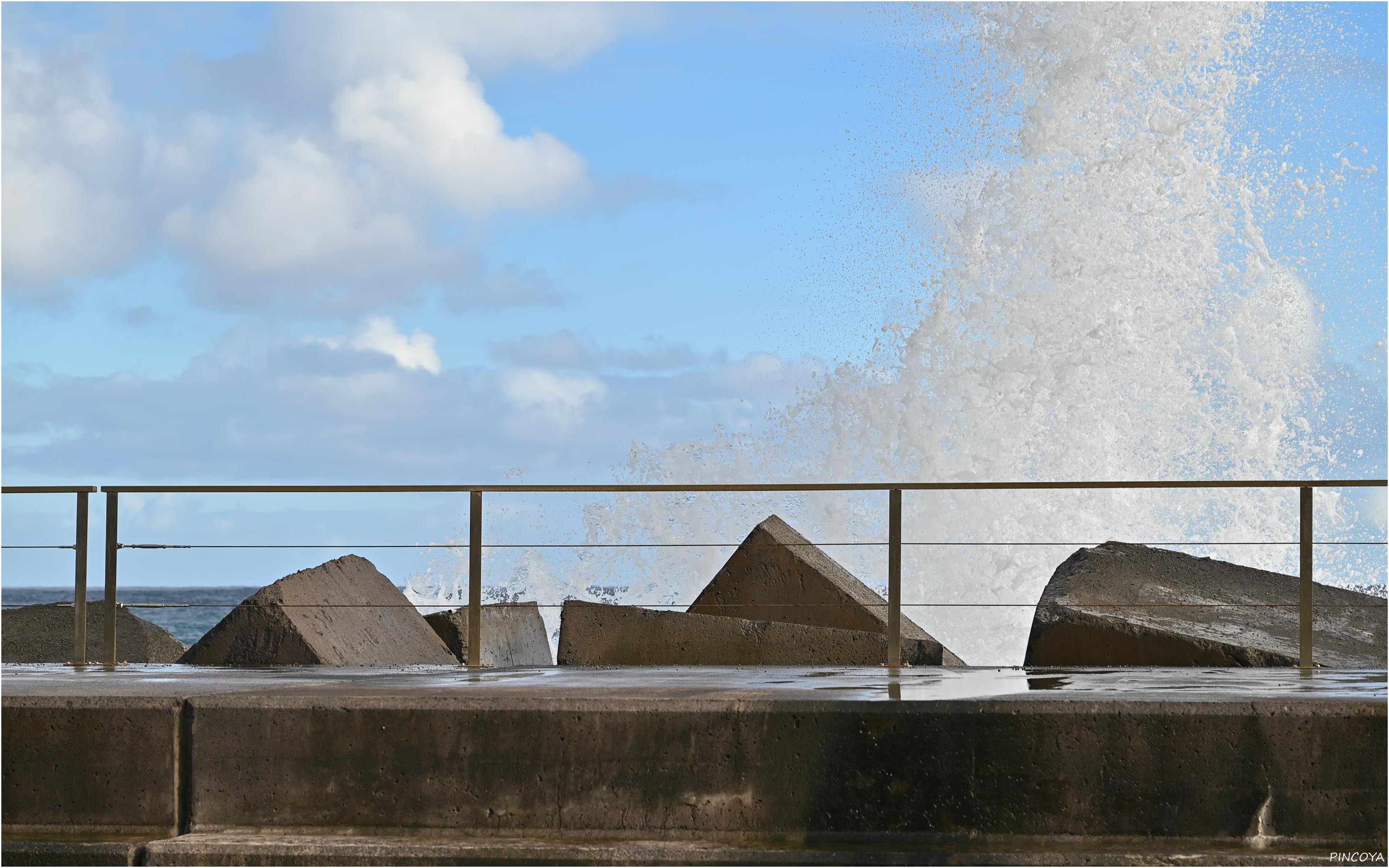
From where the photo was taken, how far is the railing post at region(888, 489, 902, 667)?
5.78 metres

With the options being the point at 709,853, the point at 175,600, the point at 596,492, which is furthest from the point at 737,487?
the point at 175,600

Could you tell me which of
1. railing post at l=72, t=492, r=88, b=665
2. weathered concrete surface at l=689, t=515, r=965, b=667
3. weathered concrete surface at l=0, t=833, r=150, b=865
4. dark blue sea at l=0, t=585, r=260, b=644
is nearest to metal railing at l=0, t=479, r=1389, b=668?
railing post at l=72, t=492, r=88, b=665

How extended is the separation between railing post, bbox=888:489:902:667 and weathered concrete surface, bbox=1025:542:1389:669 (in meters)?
0.95

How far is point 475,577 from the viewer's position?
237 inches

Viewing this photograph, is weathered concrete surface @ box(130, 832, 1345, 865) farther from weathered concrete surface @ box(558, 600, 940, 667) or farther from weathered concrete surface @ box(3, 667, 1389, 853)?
weathered concrete surface @ box(558, 600, 940, 667)

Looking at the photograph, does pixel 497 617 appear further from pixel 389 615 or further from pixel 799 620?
pixel 799 620

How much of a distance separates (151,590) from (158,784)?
5328cm

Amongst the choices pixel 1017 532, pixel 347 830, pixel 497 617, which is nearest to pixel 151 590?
pixel 1017 532

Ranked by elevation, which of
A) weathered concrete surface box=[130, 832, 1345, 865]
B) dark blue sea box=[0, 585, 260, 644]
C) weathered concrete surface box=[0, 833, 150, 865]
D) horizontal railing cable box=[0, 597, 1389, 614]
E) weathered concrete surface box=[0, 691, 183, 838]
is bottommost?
dark blue sea box=[0, 585, 260, 644]

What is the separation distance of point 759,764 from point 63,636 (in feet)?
19.3

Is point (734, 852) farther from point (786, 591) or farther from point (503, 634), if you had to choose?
point (503, 634)

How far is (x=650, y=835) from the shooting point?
12.3 feet

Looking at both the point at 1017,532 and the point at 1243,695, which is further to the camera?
the point at 1017,532

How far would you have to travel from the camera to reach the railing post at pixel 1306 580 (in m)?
5.70
